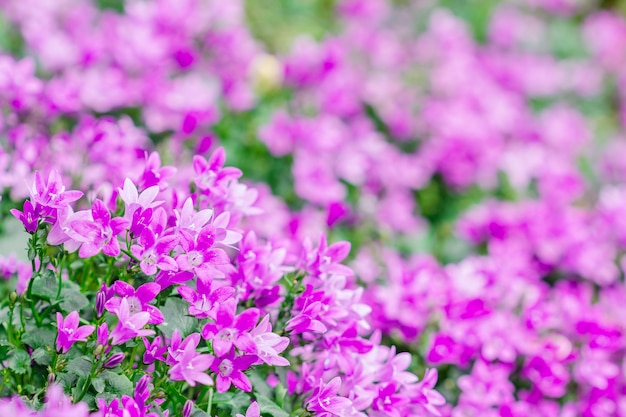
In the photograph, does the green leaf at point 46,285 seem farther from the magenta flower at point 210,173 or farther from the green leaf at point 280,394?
the green leaf at point 280,394

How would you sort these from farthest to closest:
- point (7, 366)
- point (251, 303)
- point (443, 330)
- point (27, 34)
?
point (27, 34) < point (443, 330) < point (251, 303) < point (7, 366)

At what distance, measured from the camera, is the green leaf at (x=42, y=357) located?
4.87 feet

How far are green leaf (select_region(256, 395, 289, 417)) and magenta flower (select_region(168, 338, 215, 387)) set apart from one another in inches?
8.2

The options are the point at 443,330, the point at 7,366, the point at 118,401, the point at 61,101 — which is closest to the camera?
the point at 118,401

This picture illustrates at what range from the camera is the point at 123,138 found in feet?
7.29

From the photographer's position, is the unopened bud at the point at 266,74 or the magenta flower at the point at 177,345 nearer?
the magenta flower at the point at 177,345

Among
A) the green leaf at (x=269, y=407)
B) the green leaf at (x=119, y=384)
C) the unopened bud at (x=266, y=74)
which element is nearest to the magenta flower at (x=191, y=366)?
the green leaf at (x=119, y=384)

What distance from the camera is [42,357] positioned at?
4.89 ft

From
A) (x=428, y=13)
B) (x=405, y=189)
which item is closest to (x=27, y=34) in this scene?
(x=405, y=189)

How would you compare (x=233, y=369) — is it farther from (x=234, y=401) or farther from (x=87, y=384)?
(x=87, y=384)

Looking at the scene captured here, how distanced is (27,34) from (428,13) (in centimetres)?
284

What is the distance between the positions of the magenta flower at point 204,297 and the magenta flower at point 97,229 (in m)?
0.17

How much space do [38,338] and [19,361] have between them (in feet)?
0.22

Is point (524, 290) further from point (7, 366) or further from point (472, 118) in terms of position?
point (7, 366)
